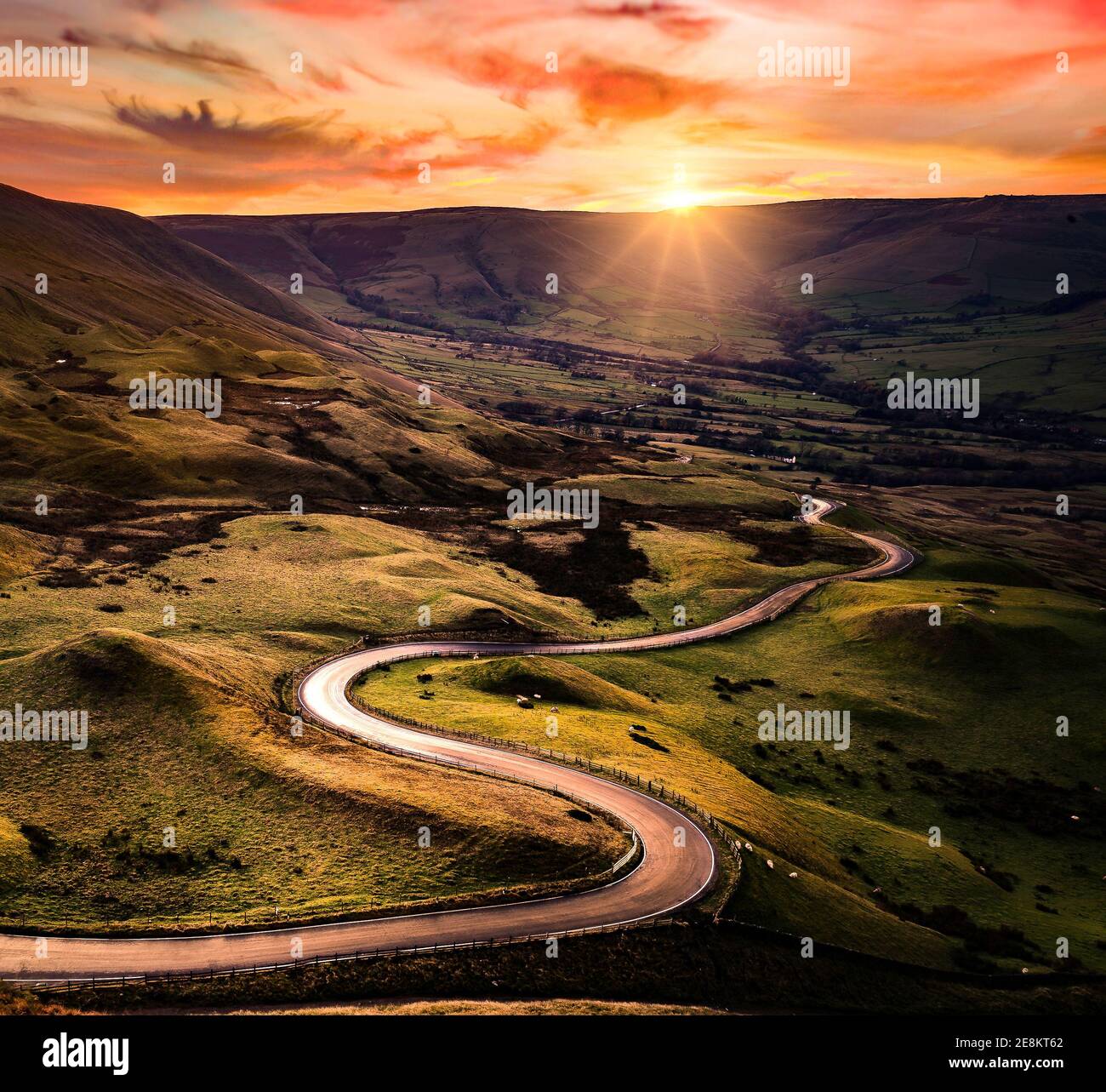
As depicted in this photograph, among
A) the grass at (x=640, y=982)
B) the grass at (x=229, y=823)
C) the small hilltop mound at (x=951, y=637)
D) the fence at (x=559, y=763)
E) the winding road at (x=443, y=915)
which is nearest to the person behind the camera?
the grass at (x=640, y=982)

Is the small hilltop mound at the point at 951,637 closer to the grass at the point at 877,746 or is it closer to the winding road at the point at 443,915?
the grass at the point at 877,746

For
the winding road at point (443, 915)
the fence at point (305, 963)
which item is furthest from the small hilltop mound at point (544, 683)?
the fence at point (305, 963)

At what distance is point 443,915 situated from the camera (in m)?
47.3

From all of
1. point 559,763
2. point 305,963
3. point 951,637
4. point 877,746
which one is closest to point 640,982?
point 305,963

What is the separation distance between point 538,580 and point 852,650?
5469 cm

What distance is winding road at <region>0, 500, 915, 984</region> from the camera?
42.2m

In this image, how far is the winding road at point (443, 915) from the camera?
42.2 m

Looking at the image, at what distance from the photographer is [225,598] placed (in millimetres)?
110938

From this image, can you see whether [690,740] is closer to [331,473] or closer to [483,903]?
[483,903]

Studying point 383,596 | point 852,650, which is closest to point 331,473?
point 383,596

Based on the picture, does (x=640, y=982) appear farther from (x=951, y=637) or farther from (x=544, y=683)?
(x=951, y=637)

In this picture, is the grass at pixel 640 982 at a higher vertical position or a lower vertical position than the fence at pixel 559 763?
lower

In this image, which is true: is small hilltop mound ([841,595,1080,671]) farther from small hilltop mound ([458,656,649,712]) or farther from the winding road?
the winding road

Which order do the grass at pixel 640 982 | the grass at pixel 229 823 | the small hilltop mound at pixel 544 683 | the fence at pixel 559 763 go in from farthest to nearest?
the small hilltop mound at pixel 544 683
the fence at pixel 559 763
the grass at pixel 229 823
the grass at pixel 640 982
